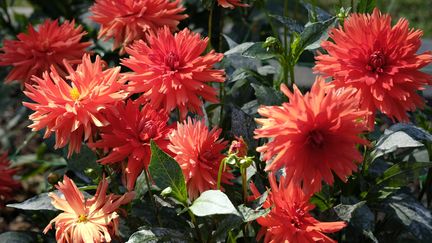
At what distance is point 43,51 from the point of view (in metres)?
1.36

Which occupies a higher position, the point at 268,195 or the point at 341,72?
the point at 341,72

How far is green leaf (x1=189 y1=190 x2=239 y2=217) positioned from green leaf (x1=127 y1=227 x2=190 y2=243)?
0.10 meters

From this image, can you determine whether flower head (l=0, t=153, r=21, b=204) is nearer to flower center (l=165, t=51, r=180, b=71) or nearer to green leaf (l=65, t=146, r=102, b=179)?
green leaf (l=65, t=146, r=102, b=179)

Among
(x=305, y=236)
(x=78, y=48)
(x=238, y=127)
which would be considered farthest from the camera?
(x=78, y=48)

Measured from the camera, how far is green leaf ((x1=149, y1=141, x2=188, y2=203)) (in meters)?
1.06

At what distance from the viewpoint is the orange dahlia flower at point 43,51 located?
1.36m

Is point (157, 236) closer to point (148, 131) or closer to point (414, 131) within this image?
point (148, 131)

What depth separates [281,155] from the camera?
3.05 feet

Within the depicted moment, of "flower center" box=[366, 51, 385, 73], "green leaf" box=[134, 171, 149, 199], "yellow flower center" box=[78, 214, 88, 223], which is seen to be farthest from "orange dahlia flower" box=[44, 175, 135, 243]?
"flower center" box=[366, 51, 385, 73]

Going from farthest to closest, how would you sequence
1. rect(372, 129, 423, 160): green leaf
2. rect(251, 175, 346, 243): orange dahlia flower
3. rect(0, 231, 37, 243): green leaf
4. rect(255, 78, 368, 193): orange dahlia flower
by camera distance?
rect(0, 231, 37, 243): green leaf, rect(372, 129, 423, 160): green leaf, rect(251, 175, 346, 243): orange dahlia flower, rect(255, 78, 368, 193): orange dahlia flower

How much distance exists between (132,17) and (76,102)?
1.02 feet

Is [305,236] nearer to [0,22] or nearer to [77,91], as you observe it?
[77,91]

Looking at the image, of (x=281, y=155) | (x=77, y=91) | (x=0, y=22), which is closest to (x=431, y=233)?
(x=281, y=155)

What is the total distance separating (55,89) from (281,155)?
40 centimetres
